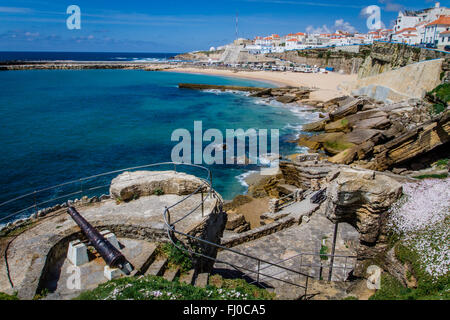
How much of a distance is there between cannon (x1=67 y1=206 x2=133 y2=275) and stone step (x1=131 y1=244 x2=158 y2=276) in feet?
0.54

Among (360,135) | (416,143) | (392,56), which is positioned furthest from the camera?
(392,56)

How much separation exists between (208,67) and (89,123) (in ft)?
260

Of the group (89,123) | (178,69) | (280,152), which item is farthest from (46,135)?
(178,69)

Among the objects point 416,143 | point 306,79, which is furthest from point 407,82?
point 306,79

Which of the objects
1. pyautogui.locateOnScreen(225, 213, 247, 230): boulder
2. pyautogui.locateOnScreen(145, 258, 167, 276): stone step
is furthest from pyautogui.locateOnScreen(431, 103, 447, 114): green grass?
pyautogui.locateOnScreen(145, 258, 167, 276): stone step

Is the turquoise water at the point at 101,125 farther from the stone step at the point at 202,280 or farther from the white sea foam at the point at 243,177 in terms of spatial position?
the stone step at the point at 202,280

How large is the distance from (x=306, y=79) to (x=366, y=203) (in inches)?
2823

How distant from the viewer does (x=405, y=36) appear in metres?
68.4

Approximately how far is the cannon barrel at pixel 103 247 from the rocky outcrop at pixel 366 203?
6031 millimetres

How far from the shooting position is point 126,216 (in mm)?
9414

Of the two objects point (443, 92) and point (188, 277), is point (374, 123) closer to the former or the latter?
point (443, 92)

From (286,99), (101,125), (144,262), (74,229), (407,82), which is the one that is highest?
(407,82)

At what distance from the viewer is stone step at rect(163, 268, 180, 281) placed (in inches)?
289
